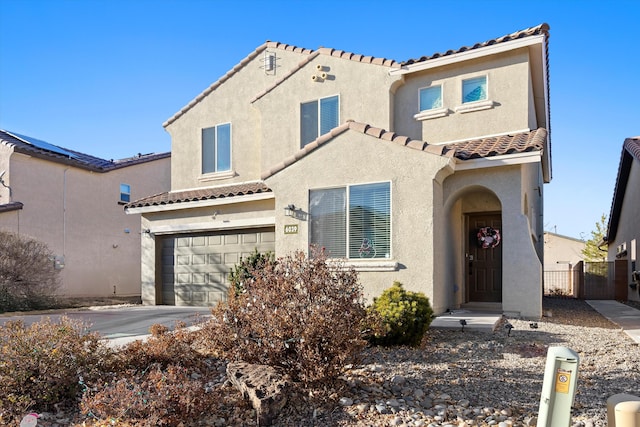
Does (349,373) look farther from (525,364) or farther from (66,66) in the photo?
(66,66)

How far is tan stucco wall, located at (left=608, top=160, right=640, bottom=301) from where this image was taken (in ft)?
56.5

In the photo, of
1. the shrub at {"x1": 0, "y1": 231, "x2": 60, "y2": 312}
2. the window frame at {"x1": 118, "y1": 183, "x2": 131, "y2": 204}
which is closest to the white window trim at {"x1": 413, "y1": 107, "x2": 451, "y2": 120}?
the shrub at {"x1": 0, "y1": 231, "x2": 60, "y2": 312}

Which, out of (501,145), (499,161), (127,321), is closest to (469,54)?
(501,145)

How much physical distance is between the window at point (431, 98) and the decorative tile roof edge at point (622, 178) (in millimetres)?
7672

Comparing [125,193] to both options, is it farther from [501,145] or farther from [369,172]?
[501,145]

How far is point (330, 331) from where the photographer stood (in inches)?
196

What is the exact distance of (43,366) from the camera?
16.1ft

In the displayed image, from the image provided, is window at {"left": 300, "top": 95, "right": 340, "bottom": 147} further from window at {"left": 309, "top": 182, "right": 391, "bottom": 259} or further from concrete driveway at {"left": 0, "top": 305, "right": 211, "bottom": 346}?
concrete driveway at {"left": 0, "top": 305, "right": 211, "bottom": 346}

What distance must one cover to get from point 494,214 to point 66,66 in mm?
11860

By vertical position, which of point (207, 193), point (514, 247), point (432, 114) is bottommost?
point (514, 247)

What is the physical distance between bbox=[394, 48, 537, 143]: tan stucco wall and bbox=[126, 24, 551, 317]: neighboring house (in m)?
0.03

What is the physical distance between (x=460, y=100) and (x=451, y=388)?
854 cm

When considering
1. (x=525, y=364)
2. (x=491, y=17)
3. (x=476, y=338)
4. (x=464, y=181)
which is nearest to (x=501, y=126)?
(x=464, y=181)

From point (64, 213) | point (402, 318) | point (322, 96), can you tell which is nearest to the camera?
point (402, 318)
